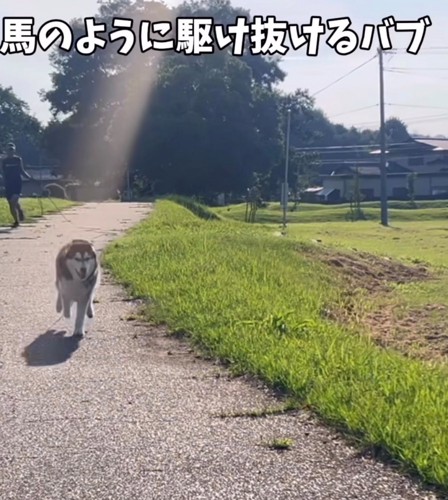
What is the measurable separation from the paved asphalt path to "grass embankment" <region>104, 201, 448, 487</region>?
17cm

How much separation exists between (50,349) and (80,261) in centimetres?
99

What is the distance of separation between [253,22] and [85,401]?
35.6 feet

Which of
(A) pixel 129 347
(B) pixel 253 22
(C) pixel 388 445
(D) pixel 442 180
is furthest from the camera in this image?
(D) pixel 442 180

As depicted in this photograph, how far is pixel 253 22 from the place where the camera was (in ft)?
50.4

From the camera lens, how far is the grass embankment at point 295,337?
4754 millimetres

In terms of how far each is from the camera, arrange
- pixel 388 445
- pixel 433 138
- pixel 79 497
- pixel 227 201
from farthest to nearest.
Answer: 1. pixel 433 138
2. pixel 227 201
3. pixel 388 445
4. pixel 79 497

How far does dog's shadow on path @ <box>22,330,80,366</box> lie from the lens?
6.81m

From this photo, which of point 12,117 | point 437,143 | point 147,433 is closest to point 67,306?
point 147,433

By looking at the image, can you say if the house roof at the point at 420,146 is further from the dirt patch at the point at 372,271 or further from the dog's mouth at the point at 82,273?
the dog's mouth at the point at 82,273

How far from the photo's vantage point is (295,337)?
7.33m

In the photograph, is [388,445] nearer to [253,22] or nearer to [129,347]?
[129,347]

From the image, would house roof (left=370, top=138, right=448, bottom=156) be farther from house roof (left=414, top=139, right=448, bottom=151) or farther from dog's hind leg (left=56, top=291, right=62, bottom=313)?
dog's hind leg (left=56, top=291, right=62, bottom=313)

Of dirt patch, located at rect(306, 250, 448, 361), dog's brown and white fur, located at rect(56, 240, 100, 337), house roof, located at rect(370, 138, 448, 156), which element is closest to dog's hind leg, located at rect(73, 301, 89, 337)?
dog's brown and white fur, located at rect(56, 240, 100, 337)

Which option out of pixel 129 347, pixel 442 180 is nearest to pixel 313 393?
pixel 129 347
